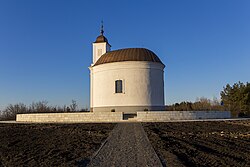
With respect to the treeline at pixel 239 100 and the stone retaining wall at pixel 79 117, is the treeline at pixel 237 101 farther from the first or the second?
the stone retaining wall at pixel 79 117

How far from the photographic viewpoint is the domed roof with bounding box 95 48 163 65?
97.3 ft

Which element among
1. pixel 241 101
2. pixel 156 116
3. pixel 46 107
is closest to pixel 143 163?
pixel 156 116

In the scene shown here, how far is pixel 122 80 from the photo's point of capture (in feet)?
96.8

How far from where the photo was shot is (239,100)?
36375 mm

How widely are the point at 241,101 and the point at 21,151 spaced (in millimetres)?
34007

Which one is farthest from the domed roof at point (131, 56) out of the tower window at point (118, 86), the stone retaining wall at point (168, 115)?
the stone retaining wall at point (168, 115)

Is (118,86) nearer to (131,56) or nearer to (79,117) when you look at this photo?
(131,56)

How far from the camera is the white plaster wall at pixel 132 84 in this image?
29016 millimetres

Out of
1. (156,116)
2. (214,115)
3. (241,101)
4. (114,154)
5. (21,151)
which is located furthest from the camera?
(241,101)

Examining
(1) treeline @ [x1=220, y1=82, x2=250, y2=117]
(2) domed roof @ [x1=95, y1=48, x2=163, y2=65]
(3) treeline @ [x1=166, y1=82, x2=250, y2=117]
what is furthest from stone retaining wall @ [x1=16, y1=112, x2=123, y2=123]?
(1) treeline @ [x1=220, y1=82, x2=250, y2=117]

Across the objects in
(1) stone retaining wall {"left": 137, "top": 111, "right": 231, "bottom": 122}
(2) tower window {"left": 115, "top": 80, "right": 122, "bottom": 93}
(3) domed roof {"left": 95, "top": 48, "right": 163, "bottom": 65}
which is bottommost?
(1) stone retaining wall {"left": 137, "top": 111, "right": 231, "bottom": 122}

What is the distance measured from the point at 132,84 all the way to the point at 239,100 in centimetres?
1744

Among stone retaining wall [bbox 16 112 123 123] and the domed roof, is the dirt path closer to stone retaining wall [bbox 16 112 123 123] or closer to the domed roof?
stone retaining wall [bbox 16 112 123 123]

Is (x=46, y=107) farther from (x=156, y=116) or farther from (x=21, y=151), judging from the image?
(x=21, y=151)
